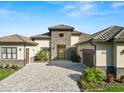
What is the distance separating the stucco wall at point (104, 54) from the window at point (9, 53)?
12.0 m

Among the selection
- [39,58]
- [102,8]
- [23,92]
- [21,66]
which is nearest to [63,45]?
[39,58]

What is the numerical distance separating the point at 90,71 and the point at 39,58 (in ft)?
63.7

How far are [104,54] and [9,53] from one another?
12874mm

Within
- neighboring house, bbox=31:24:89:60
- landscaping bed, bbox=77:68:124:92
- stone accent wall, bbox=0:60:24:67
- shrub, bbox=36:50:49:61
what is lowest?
landscaping bed, bbox=77:68:124:92

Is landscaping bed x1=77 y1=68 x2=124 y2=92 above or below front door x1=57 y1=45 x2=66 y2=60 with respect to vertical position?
below

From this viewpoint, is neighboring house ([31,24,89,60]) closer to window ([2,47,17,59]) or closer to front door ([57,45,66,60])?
front door ([57,45,66,60])

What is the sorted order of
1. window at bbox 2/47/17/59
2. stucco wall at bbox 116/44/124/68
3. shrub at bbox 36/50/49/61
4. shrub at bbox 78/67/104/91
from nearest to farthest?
shrub at bbox 78/67/104/91
stucco wall at bbox 116/44/124/68
window at bbox 2/47/17/59
shrub at bbox 36/50/49/61

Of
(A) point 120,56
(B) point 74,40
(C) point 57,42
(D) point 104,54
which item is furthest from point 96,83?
(B) point 74,40

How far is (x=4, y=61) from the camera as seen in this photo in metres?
26.1

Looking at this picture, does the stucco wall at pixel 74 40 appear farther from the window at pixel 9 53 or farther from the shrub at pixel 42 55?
the window at pixel 9 53

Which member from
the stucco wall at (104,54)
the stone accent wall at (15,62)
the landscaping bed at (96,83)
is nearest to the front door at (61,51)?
the stone accent wall at (15,62)

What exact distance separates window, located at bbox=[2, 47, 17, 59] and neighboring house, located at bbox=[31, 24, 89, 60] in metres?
9.79

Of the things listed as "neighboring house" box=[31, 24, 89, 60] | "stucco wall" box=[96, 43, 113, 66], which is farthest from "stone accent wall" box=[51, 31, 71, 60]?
"stucco wall" box=[96, 43, 113, 66]

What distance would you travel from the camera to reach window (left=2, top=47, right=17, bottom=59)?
2631 centimetres
